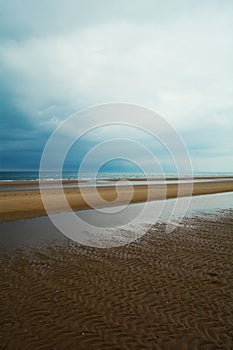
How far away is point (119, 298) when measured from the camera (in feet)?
24.0

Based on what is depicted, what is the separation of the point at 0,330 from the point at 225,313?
501cm

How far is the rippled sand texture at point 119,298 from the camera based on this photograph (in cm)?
561

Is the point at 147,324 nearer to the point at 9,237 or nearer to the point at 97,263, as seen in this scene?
the point at 97,263

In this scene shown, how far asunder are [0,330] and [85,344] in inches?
75.1

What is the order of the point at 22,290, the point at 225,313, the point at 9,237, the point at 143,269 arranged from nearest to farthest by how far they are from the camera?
the point at 225,313 < the point at 22,290 < the point at 143,269 < the point at 9,237

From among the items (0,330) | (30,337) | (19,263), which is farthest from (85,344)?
Answer: (19,263)

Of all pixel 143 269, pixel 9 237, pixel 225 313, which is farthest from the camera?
pixel 9 237

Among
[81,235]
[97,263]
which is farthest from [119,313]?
[81,235]

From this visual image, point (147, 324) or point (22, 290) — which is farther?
point (22, 290)

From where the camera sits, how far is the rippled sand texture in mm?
5605

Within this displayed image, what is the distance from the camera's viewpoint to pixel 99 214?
21172mm

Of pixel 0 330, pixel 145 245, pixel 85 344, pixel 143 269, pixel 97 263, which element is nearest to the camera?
pixel 85 344

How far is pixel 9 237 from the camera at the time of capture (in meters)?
13.5

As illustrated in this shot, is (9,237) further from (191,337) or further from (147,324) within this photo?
(191,337)
